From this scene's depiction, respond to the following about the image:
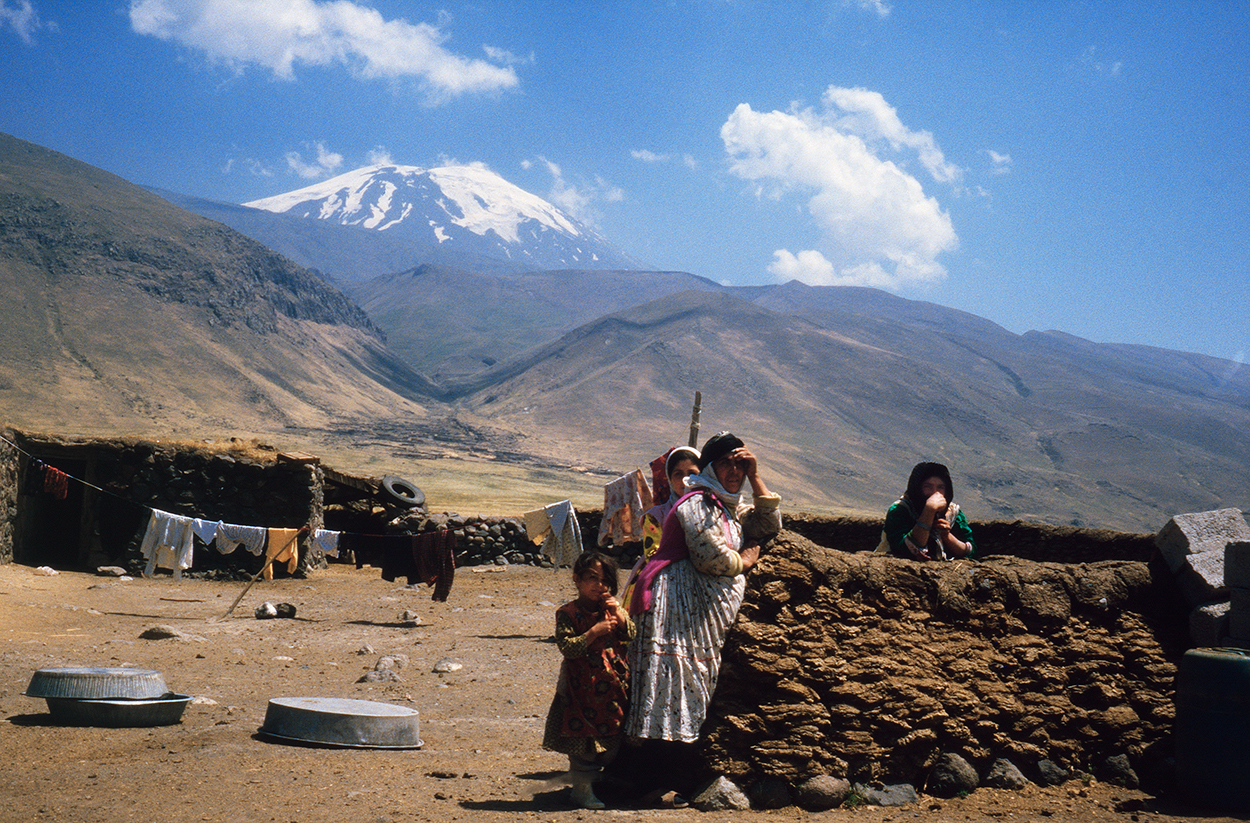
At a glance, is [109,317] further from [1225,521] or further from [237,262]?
[1225,521]

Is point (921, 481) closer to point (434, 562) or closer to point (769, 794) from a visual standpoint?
point (769, 794)

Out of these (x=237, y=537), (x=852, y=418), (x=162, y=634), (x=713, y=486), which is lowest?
(x=162, y=634)

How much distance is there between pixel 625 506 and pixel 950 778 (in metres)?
10.3

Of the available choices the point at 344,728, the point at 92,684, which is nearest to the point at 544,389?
the point at 92,684

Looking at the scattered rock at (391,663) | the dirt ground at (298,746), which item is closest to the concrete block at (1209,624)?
the dirt ground at (298,746)

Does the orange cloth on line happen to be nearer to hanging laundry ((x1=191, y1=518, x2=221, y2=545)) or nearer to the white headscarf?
hanging laundry ((x1=191, y1=518, x2=221, y2=545))

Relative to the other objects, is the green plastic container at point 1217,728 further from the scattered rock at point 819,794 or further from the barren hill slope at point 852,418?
the barren hill slope at point 852,418

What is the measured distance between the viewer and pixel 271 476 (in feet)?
54.0

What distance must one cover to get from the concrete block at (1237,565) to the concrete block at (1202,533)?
0.39 meters

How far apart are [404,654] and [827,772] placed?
633cm

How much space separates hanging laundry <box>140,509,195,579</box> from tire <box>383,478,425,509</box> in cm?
562

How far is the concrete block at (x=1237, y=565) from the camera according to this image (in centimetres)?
478

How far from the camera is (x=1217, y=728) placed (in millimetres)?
4523

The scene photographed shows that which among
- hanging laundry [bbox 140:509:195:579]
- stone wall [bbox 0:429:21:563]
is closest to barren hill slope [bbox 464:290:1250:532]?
hanging laundry [bbox 140:509:195:579]
